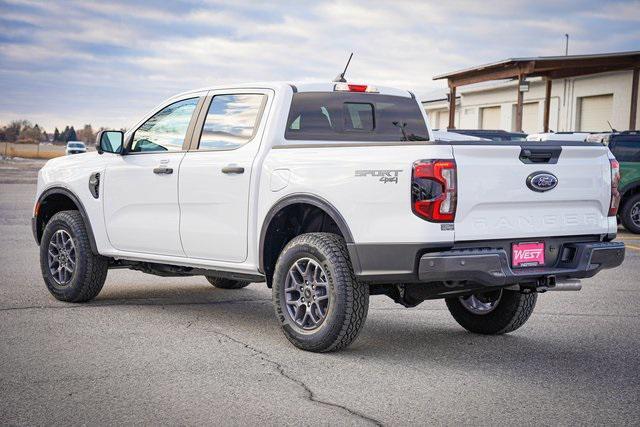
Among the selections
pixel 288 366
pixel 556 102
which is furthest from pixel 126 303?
pixel 556 102

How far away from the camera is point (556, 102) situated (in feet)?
117

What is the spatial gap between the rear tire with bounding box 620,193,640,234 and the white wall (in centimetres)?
1412

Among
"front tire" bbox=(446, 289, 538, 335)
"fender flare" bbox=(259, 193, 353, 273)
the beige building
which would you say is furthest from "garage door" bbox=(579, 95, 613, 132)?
"fender flare" bbox=(259, 193, 353, 273)

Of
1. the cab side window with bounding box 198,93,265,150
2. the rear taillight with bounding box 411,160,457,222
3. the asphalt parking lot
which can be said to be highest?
the cab side window with bounding box 198,93,265,150

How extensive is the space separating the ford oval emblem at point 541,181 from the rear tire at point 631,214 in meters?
12.1

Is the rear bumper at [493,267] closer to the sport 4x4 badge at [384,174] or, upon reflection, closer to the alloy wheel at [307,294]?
the sport 4x4 badge at [384,174]

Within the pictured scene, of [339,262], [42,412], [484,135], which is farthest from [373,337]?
[484,135]

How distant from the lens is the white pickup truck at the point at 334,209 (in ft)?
19.4

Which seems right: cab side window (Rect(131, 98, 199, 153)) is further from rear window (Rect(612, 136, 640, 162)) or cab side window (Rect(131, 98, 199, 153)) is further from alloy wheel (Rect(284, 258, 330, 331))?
rear window (Rect(612, 136, 640, 162))

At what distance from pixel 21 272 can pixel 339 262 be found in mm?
5449

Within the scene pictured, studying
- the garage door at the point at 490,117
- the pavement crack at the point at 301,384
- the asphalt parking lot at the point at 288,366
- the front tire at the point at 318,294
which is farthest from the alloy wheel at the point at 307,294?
the garage door at the point at 490,117

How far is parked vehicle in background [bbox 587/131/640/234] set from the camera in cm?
1759

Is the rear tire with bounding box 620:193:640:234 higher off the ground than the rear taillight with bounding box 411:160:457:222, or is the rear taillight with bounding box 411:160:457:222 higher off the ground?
the rear taillight with bounding box 411:160:457:222

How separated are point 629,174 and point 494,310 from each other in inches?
445
